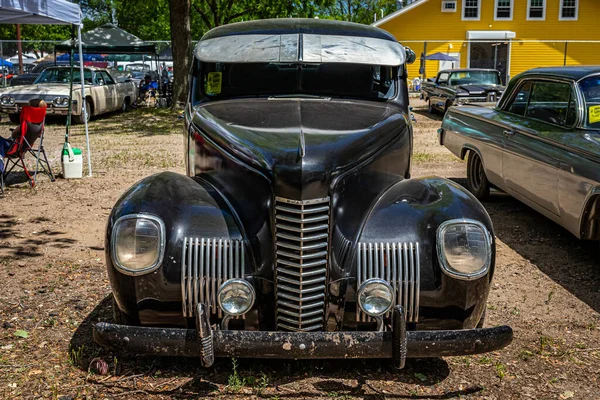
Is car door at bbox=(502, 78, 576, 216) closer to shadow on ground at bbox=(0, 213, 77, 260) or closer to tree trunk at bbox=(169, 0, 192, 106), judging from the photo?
shadow on ground at bbox=(0, 213, 77, 260)

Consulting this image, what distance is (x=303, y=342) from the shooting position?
3.16 meters

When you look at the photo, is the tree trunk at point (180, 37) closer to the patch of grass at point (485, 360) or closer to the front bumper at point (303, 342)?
the patch of grass at point (485, 360)

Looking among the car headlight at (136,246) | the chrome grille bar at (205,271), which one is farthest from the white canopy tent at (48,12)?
the chrome grille bar at (205,271)

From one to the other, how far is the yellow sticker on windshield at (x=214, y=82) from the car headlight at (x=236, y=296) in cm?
216

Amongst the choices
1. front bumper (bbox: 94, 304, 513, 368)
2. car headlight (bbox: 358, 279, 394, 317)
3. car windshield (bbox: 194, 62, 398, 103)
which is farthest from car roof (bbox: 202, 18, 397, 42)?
front bumper (bbox: 94, 304, 513, 368)

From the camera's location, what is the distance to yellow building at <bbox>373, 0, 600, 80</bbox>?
35625 mm

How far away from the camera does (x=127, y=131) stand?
16.4 metres

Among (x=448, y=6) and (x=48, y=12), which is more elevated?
(x=448, y=6)

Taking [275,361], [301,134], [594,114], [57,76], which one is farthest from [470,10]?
[275,361]

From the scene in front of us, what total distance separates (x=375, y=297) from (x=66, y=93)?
1509cm

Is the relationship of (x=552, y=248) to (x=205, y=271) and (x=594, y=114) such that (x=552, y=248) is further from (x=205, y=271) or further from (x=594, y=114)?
(x=205, y=271)

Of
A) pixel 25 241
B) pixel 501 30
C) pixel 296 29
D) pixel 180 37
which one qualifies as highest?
pixel 501 30

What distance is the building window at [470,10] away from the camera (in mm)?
36375

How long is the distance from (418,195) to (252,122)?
1123mm
